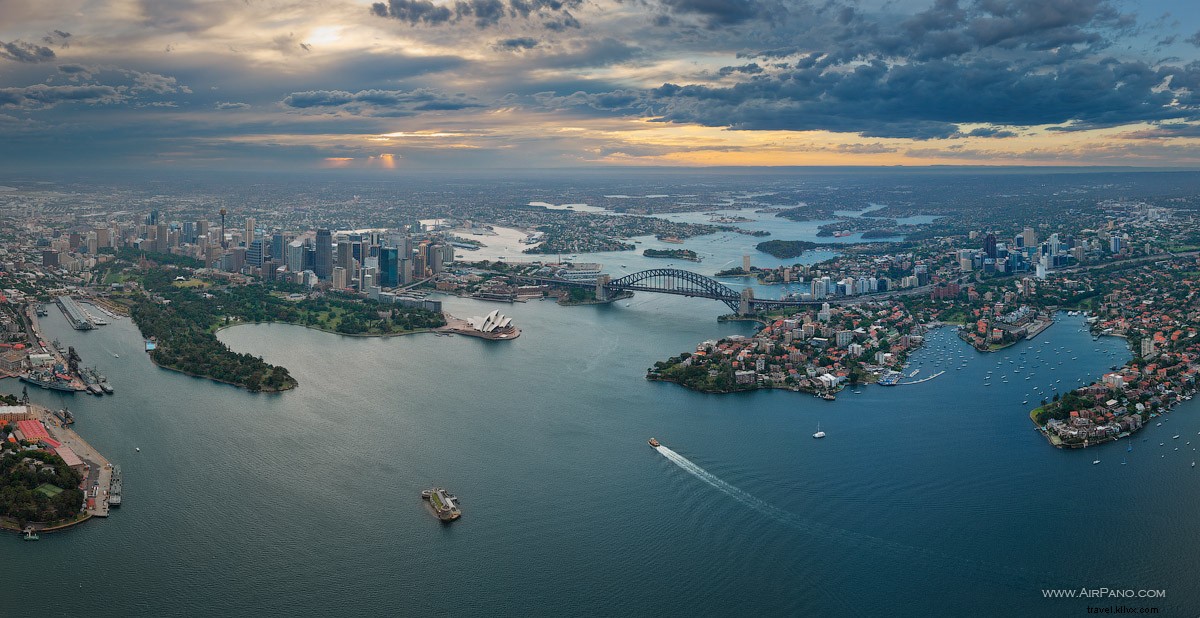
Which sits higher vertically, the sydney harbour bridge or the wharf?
the sydney harbour bridge

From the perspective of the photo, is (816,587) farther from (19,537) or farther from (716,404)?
(19,537)

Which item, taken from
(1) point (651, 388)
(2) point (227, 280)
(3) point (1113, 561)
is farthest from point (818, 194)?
(3) point (1113, 561)

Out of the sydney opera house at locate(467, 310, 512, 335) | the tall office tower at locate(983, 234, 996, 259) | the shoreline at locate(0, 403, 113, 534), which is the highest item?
the tall office tower at locate(983, 234, 996, 259)

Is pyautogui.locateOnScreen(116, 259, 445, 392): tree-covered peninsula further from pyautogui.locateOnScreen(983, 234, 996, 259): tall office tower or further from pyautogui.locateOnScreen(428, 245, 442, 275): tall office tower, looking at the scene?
pyautogui.locateOnScreen(983, 234, 996, 259): tall office tower

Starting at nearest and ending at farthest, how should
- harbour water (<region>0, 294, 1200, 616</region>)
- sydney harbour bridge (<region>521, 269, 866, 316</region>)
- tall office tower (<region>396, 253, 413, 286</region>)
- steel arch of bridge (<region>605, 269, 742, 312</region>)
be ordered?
harbour water (<region>0, 294, 1200, 616</region>) < sydney harbour bridge (<region>521, 269, 866, 316</region>) < steel arch of bridge (<region>605, 269, 742, 312</region>) < tall office tower (<region>396, 253, 413, 286</region>)

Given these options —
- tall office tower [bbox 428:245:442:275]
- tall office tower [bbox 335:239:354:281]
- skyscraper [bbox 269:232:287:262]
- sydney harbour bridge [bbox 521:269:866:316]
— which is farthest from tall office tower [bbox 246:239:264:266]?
sydney harbour bridge [bbox 521:269:866:316]
